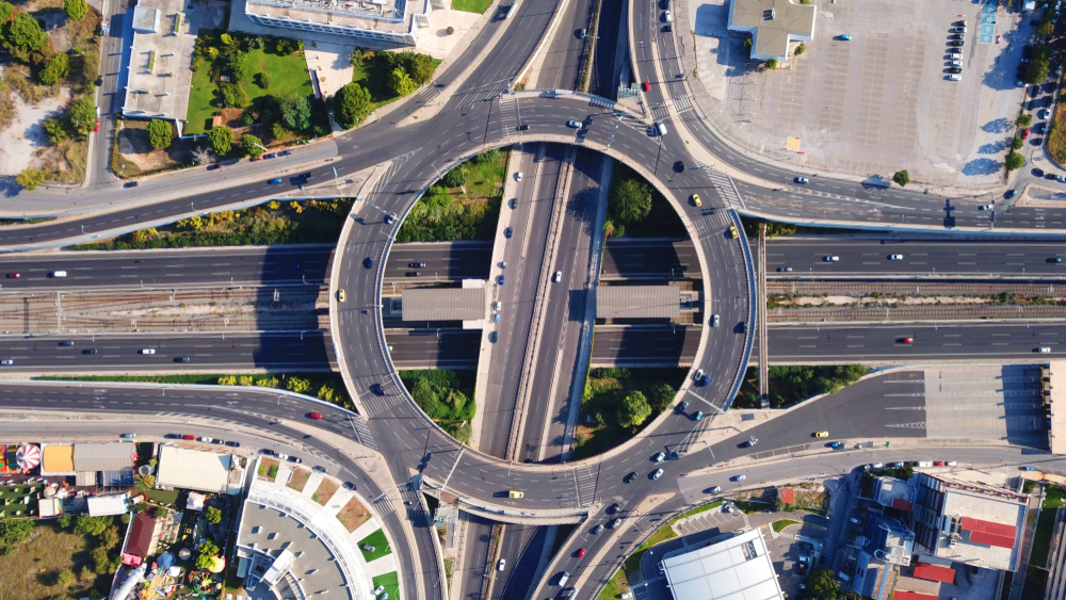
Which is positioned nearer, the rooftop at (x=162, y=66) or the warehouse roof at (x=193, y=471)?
the warehouse roof at (x=193, y=471)

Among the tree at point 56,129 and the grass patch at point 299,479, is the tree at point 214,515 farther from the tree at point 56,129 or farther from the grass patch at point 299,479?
the tree at point 56,129

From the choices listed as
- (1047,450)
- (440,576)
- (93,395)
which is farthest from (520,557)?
(1047,450)

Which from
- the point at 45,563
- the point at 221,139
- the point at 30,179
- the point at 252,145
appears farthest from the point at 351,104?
the point at 45,563

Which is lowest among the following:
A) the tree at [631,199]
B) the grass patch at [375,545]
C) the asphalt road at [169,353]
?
the grass patch at [375,545]

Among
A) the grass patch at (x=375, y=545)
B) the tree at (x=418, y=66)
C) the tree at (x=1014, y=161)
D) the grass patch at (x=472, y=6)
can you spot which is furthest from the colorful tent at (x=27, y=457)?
the tree at (x=1014, y=161)

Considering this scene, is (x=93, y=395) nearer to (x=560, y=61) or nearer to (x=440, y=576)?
(x=440, y=576)
